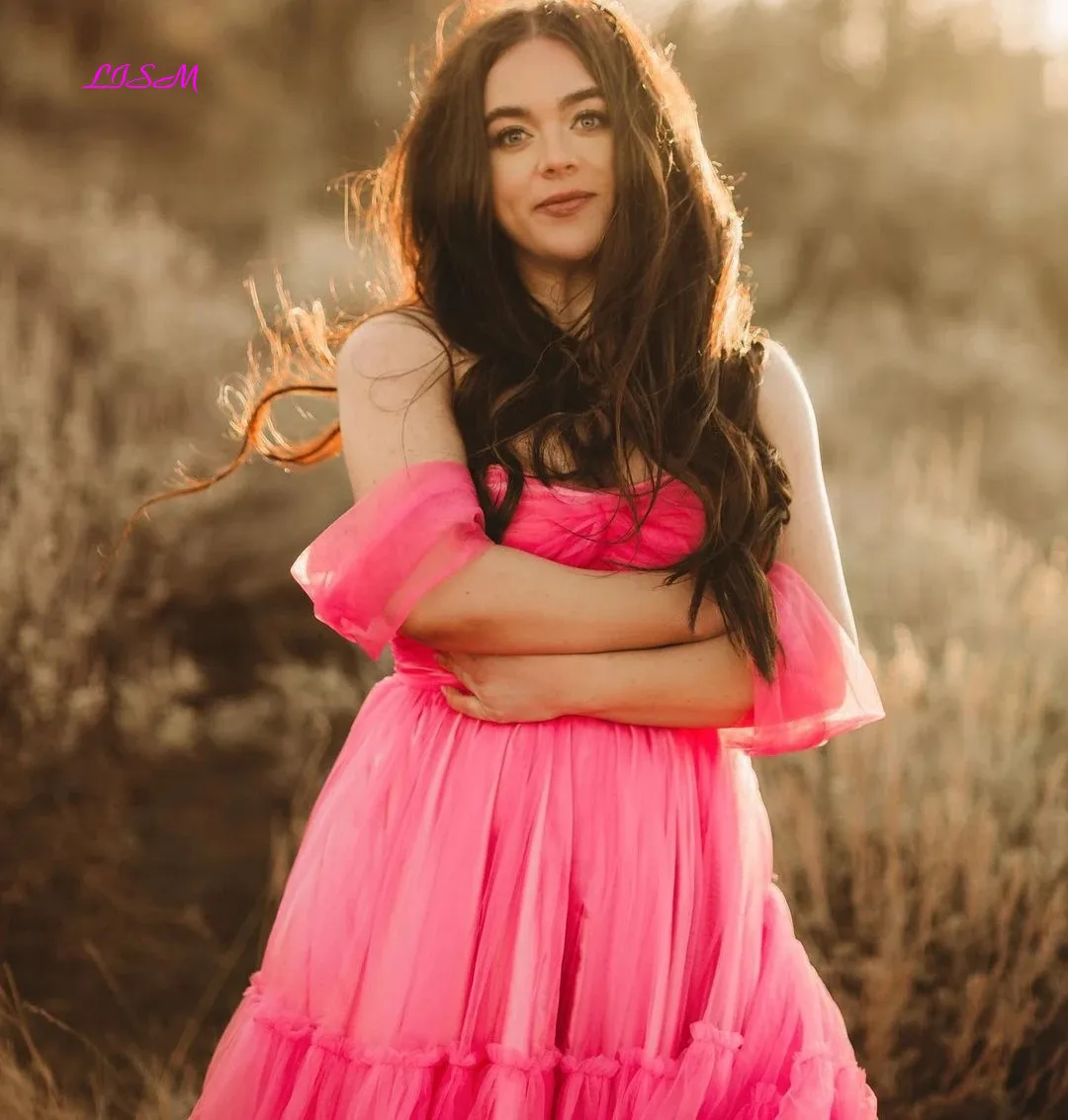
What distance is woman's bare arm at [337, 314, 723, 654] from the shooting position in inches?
80.6

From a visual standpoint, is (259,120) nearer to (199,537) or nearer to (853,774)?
(199,537)

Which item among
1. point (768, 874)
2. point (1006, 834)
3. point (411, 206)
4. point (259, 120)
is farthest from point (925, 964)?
point (259, 120)

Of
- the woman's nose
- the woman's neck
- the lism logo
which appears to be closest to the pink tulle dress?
the woman's neck

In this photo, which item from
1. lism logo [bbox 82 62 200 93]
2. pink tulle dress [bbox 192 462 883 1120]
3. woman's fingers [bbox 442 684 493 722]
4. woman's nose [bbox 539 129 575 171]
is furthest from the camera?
lism logo [bbox 82 62 200 93]

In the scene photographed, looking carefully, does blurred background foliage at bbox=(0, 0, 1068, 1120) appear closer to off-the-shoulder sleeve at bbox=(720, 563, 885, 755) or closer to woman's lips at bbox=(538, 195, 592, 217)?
woman's lips at bbox=(538, 195, 592, 217)

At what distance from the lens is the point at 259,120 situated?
26.3 feet

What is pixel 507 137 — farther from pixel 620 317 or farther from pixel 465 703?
pixel 465 703

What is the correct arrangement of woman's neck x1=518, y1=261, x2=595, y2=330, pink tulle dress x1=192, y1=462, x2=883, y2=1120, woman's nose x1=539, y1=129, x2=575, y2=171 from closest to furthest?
pink tulle dress x1=192, y1=462, x2=883, y2=1120 < woman's nose x1=539, y1=129, x2=575, y2=171 < woman's neck x1=518, y1=261, x2=595, y2=330

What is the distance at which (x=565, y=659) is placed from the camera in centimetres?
209

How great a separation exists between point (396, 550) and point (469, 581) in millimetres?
122

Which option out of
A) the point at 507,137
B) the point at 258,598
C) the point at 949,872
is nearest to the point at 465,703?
the point at 507,137

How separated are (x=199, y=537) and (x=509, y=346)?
2.77m

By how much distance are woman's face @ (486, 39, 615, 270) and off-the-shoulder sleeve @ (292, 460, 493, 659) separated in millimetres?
541

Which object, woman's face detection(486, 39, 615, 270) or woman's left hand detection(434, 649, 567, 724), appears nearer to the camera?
woman's left hand detection(434, 649, 567, 724)
